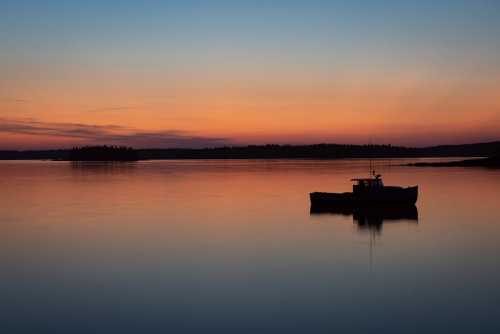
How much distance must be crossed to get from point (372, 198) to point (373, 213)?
254cm

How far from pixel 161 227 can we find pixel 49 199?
77.3 ft

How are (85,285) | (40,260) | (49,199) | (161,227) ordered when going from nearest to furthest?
1. (85,285)
2. (40,260)
3. (161,227)
4. (49,199)

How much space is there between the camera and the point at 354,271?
61.6 feet

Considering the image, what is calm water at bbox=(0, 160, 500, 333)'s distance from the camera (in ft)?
43.4

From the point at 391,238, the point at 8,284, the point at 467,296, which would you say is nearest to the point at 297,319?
the point at 467,296

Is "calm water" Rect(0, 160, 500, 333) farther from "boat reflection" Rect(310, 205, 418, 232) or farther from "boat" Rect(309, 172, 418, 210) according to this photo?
"boat" Rect(309, 172, 418, 210)

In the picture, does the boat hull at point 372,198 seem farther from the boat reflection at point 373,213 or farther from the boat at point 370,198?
the boat reflection at point 373,213

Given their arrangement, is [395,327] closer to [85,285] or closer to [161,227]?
[85,285]

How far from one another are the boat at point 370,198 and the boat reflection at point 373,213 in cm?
33

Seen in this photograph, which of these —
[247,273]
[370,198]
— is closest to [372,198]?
[370,198]

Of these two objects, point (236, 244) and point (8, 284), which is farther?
point (236, 244)

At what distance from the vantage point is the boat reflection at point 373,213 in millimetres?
33562

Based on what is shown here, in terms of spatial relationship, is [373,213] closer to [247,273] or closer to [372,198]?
[372,198]

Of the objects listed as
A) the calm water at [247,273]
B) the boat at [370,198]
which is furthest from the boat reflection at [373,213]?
the calm water at [247,273]
